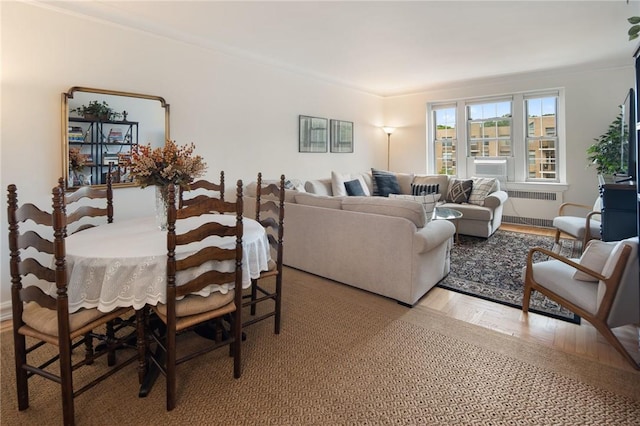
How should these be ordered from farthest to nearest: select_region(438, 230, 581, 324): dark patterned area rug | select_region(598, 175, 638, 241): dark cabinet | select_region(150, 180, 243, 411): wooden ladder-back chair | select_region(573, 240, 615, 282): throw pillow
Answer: select_region(438, 230, 581, 324): dark patterned area rug
select_region(598, 175, 638, 241): dark cabinet
select_region(573, 240, 615, 282): throw pillow
select_region(150, 180, 243, 411): wooden ladder-back chair

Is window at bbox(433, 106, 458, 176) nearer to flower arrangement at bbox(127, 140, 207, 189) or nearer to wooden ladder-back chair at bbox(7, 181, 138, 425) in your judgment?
flower arrangement at bbox(127, 140, 207, 189)

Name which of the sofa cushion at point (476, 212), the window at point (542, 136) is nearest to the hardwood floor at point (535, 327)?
the sofa cushion at point (476, 212)

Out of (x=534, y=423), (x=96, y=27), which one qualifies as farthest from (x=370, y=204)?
(x=96, y=27)

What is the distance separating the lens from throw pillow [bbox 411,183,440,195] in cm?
566

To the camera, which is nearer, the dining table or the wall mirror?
the dining table

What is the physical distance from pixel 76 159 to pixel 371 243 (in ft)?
8.58

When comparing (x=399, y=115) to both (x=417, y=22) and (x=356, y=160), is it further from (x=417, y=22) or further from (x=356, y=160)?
(x=417, y=22)

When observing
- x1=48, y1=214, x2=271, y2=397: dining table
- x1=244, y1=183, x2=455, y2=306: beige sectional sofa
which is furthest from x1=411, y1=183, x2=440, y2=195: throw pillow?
x1=48, y1=214, x2=271, y2=397: dining table

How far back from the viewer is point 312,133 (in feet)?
18.1

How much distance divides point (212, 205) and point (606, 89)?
601 centimetres

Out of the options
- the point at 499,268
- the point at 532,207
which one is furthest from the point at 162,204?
the point at 532,207

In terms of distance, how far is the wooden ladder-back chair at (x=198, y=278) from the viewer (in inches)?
63.7

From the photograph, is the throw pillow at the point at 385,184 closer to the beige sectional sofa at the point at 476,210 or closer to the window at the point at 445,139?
the beige sectional sofa at the point at 476,210

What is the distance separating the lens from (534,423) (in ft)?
5.29
